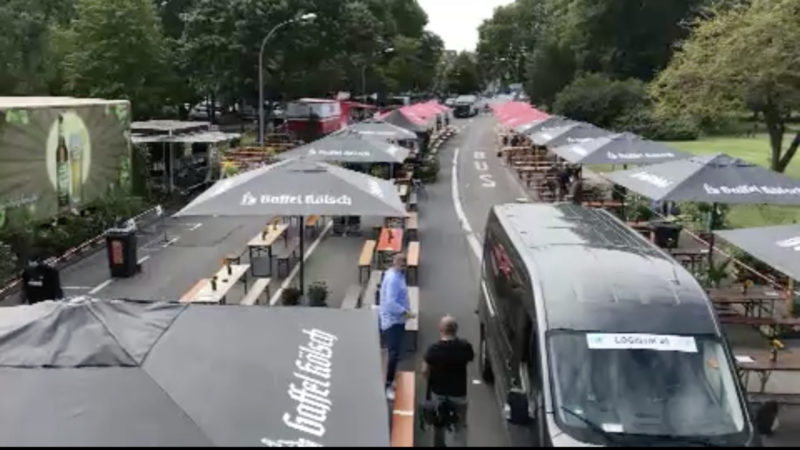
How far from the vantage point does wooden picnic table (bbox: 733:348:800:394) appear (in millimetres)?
10523

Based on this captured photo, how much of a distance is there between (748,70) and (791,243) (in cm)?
1711

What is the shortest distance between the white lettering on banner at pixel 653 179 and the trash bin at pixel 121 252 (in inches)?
407

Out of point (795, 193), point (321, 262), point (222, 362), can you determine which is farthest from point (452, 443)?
point (321, 262)

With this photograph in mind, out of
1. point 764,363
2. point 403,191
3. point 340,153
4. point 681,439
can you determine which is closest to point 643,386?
point 681,439

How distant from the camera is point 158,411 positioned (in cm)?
461

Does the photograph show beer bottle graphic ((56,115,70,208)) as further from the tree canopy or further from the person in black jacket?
the tree canopy

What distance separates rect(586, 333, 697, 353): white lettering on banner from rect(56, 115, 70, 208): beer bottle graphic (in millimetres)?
15496

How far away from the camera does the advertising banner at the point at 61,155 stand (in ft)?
57.5

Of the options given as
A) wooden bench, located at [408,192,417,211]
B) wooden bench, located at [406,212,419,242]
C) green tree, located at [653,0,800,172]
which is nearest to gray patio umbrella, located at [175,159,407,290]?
wooden bench, located at [406,212,419,242]

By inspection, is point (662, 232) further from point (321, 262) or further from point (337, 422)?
point (337, 422)

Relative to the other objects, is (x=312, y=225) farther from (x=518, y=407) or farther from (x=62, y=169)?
(x=518, y=407)

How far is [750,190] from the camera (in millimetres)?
14820

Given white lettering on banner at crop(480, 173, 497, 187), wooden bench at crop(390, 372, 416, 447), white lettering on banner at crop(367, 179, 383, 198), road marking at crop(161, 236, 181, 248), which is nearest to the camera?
wooden bench at crop(390, 372, 416, 447)

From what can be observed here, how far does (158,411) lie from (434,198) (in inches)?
963
